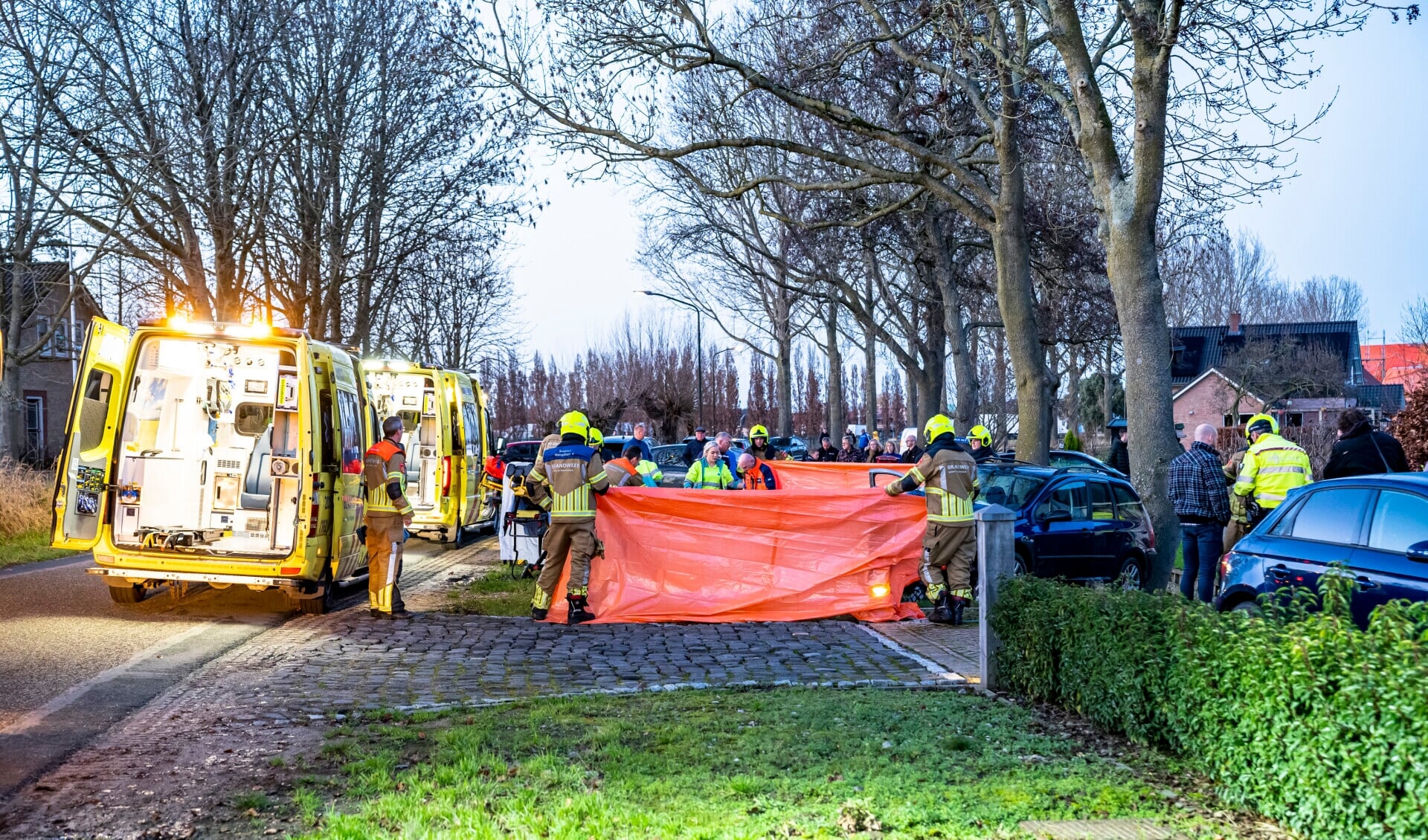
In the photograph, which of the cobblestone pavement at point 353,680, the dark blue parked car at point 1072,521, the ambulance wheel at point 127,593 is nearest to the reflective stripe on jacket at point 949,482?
the cobblestone pavement at point 353,680

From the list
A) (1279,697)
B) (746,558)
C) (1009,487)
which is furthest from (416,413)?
(1279,697)

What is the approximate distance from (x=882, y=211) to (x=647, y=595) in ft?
31.1

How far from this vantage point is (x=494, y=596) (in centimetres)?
1400

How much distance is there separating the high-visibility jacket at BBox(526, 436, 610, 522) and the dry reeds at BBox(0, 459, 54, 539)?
10.2 metres

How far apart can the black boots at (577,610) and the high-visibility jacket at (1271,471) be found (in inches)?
245

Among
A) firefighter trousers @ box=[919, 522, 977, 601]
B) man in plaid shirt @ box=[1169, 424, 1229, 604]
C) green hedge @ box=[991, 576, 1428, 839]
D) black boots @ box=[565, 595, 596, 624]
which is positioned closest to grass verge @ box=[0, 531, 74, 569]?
black boots @ box=[565, 595, 596, 624]

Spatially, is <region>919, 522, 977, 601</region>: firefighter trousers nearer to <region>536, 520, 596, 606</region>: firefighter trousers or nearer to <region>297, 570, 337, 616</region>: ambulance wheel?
<region>536, 520, 596, 606</region>: firefighter trousers

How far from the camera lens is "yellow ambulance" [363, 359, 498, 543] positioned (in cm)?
2016

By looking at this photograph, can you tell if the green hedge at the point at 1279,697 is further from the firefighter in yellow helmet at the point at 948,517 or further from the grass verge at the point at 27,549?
the grass verge at the point at 27,549

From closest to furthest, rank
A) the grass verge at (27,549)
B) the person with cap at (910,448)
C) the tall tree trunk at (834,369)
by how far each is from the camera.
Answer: the grass verge at (27,549) → the person with cap at (910,448) → the tall tree trunk at (834,369)

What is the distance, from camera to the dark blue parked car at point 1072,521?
1388 cm

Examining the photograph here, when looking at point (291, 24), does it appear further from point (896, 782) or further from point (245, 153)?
point (896, 782)

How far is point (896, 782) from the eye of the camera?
18.6 feet

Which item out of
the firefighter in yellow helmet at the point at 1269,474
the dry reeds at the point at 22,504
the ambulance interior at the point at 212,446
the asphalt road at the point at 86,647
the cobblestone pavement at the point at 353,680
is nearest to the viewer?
the cobblestone pavement at the point at 353,680
